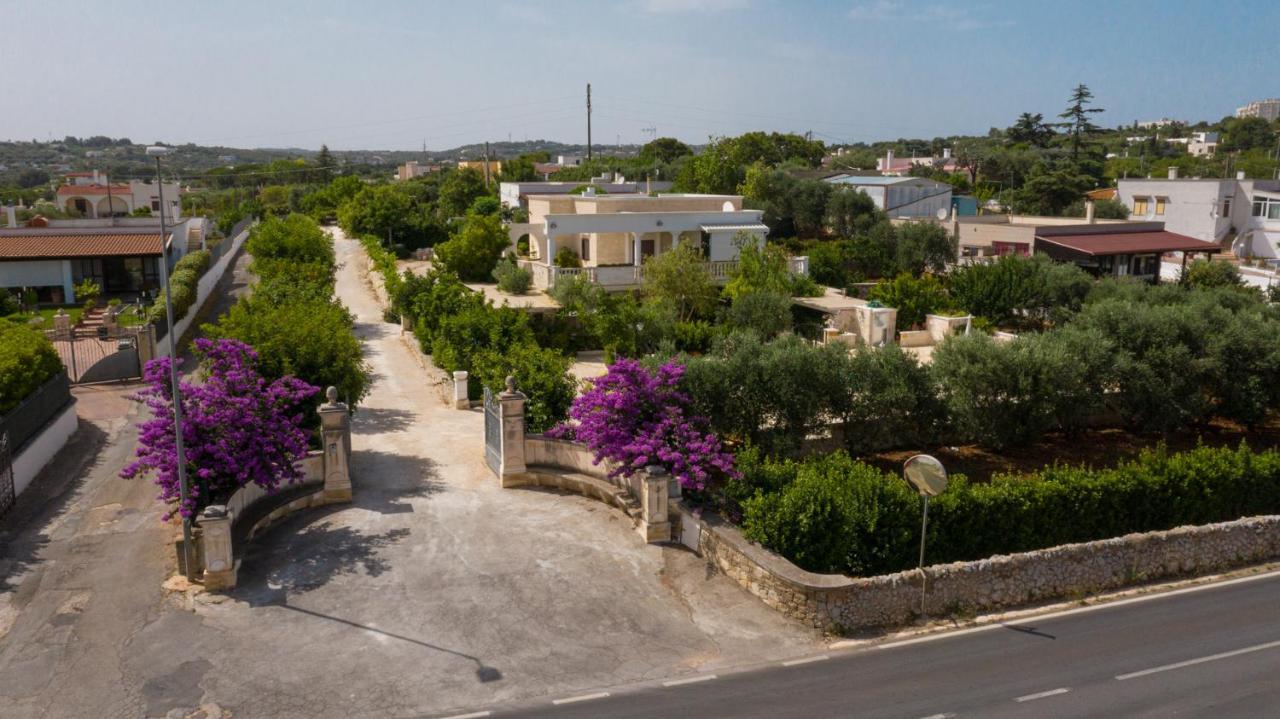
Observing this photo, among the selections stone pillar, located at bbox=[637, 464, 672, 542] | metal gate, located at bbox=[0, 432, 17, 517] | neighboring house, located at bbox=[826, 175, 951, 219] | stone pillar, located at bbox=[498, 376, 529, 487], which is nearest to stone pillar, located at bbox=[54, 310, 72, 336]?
metal gate, located at bbox=[0, 432, 17, 517]

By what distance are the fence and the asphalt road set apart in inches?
524

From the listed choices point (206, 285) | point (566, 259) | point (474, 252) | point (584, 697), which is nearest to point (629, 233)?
point (566, 259)

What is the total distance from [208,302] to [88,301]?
194 inches

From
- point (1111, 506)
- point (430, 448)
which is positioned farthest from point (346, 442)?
point (1111, 506)

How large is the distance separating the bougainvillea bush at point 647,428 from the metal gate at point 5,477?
1099 cm

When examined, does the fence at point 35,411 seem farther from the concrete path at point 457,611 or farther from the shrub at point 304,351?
the concrete path at point 457,611

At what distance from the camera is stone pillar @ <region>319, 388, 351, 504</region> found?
60.8 feet

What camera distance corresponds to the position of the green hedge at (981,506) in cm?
1588

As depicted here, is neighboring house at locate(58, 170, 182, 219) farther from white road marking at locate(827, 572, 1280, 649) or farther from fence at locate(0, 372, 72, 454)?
white road marking at locate(827, 572, 1280, 649)

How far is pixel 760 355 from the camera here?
20625 millimetres

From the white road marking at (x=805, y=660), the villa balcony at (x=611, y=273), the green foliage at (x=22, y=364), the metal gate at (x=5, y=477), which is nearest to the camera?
the white road marking at (x=805, y=660)

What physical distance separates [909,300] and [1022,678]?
2791 centimetres

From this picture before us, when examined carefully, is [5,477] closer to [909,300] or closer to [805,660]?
[805,660]

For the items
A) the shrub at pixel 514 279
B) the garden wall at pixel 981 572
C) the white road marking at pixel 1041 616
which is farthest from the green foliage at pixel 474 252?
the white road marking at pixel 1041 616
